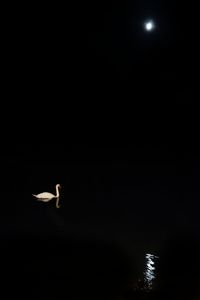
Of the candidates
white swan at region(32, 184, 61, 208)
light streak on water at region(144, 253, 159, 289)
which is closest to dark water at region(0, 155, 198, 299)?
light streak on water at region(144, 253, 159, 289)

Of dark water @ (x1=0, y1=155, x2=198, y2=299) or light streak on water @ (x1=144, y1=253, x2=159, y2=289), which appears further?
dark water @ (x1=0, y1=155, x2=198, y2=299)

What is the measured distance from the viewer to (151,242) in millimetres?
7434

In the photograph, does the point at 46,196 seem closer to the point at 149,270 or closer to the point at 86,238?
the point at 86,238

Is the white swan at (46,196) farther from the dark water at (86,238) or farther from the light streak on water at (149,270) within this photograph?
the light streak on water at (149,270)

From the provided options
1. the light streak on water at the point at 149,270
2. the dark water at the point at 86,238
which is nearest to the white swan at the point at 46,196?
the dark water at the point at 86,238

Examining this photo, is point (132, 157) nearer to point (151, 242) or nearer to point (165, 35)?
point (151, 242)

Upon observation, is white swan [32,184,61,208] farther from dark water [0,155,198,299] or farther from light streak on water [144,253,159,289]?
light streak on water [144,253,159,289]

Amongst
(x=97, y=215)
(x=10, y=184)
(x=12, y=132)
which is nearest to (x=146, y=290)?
(x=97, y=215)

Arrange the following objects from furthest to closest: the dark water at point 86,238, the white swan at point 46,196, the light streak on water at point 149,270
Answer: the white swan at point 46,196 → the dark water at point 86,238 → the light streak on water at point 149,270

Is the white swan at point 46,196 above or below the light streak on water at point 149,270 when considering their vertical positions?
above

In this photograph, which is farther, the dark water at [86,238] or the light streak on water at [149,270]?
the dark water at [86,238]

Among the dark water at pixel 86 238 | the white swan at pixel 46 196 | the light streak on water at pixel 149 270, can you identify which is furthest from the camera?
the white swan at pixel 46 196

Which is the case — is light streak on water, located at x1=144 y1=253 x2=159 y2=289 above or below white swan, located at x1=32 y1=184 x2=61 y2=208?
below

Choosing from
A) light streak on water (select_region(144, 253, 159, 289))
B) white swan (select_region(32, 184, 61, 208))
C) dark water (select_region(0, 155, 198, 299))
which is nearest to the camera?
light streak on water (select_region(144, 253, 159, 289))
